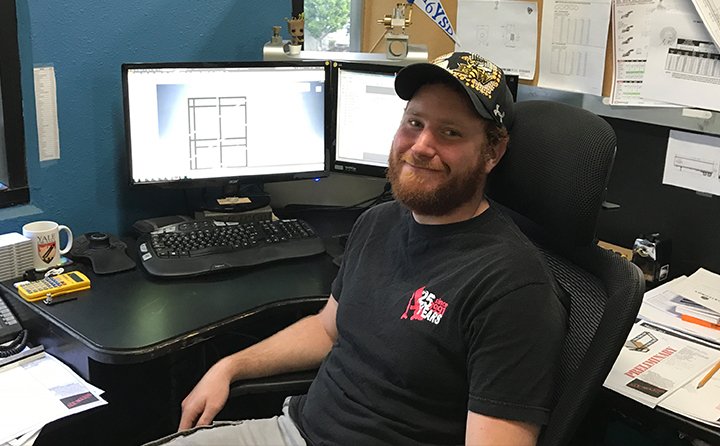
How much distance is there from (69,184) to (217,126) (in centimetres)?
41

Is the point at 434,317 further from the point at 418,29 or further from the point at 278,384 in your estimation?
the point at 418,29

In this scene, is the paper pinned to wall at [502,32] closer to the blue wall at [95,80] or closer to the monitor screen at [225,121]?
the monitor screen at [225,121]

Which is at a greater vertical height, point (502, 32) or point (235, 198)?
point (502, 32)

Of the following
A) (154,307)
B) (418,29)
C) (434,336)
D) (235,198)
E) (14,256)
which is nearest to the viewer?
(434,336)

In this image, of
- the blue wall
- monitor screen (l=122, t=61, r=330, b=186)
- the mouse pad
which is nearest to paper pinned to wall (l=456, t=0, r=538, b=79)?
monitor screen (l=122, t=61, r=330, b=186)

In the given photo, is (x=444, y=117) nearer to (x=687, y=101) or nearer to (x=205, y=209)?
(x=687, y=101)

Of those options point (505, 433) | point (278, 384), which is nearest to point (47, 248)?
point (278, 384)

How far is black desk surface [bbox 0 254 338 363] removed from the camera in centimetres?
149

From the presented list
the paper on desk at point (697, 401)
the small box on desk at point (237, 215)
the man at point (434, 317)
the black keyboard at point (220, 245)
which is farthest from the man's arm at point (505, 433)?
the small box on desk at point (237, 215)

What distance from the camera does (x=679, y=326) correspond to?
5.42 feet

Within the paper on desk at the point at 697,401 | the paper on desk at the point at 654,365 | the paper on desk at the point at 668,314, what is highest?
the paper on desk at the point at 668,314

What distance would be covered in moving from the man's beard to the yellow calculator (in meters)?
0.78

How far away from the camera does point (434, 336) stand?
130 centimetres

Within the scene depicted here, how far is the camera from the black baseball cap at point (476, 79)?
4.39 feet
